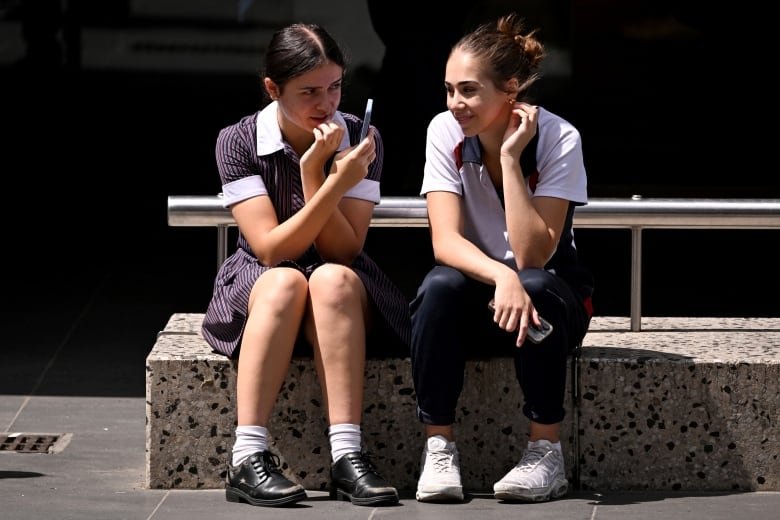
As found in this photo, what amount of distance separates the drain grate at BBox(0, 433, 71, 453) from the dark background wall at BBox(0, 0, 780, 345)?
87.9 inches

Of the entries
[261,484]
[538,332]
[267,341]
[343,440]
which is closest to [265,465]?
[261,484]

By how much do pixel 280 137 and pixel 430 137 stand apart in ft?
1.41

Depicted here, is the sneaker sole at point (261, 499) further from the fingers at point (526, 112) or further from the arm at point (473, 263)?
the fingers at point (526, 112)

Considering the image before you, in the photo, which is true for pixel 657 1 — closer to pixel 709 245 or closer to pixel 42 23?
pixel 709 245

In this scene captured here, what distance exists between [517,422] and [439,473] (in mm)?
315

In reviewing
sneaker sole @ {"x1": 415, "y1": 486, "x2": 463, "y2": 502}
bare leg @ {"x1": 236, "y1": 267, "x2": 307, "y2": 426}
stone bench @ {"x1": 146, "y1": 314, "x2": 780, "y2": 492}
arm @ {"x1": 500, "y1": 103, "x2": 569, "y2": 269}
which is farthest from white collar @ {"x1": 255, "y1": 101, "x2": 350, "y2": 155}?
sneaker sole @ {"x1": 415, "y1": 486, "x2": 463, "y2": 502}

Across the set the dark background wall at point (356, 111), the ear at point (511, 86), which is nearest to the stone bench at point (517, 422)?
the ear at point (511, 86)

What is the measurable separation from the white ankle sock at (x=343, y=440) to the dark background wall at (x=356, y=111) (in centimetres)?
328

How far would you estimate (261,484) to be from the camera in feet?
12.8

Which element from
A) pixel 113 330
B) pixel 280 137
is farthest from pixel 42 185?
pixel 280 137

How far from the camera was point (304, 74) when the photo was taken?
4039mm

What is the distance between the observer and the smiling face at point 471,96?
402cm

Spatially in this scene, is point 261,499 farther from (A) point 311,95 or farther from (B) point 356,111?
(B) point 356,111

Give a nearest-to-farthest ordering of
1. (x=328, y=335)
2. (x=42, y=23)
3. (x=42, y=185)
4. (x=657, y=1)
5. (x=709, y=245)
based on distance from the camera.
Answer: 1. (x=328, y=335)
2. (x=709, y=245)
3. (x=42, y=185)
4. (x=657, y=1)
5. (x=42, y=23)
